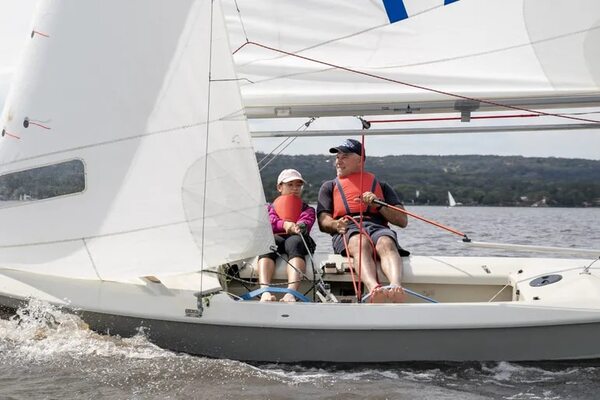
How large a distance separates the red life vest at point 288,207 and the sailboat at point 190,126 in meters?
0.82

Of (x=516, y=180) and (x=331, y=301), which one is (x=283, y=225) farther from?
(x=516, y=180)

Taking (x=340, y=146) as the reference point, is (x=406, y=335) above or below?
below

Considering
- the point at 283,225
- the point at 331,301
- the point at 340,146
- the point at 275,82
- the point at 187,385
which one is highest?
the point at 275,82

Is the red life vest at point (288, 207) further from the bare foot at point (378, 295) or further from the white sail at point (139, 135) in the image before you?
the bare foot at point (378, 295)

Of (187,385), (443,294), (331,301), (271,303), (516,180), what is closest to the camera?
(187,385)

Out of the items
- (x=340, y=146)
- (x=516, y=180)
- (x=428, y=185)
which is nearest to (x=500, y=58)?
(x=340, y=146)

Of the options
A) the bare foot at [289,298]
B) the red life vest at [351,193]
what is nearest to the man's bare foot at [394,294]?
the bare foot at [289,298]

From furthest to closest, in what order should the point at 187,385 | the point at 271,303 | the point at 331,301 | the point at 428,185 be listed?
the point at 428,185 → the point at 331,301 → the point at 271,303 → the point at 187,385

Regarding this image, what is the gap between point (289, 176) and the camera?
600 cm

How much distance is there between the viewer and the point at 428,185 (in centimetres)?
3762

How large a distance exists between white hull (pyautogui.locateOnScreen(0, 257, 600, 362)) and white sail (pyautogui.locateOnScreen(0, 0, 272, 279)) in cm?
24

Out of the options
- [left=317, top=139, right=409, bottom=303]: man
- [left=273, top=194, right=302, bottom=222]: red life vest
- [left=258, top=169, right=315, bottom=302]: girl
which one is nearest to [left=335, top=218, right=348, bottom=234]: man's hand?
[left=317, top=139, right=409, bottom=303]: man

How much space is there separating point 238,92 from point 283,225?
115 cm

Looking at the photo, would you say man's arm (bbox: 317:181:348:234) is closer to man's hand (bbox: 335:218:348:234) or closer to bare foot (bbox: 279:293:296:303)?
man's hand (bbox: 335:218:348:234)
